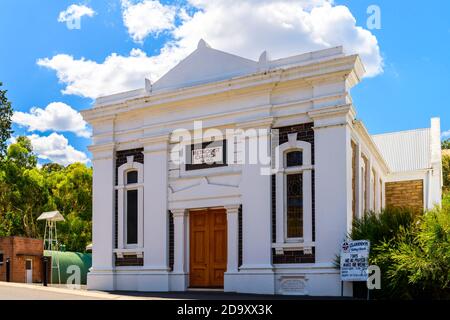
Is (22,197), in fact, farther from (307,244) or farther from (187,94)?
(307,244)

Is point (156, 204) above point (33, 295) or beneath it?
above

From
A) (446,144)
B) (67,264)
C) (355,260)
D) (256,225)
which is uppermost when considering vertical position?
(446,144)

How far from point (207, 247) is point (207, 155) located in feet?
9.04

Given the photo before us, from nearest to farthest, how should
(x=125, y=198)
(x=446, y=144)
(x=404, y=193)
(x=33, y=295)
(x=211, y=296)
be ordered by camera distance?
(x=33, y=295) → (x=211, y=296) → (x=125, y=198) → (x=404, y=193) → (x=446, y=144)

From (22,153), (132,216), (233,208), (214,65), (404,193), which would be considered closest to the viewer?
(233,208)

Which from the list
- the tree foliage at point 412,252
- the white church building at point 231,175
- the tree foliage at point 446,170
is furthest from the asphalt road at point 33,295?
the tree foliage at point 446,170

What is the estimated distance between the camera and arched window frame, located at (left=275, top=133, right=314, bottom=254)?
56.6 feet

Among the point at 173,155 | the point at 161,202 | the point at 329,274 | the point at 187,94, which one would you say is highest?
the point at 187,94

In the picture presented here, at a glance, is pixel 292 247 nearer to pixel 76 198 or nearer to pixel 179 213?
pixel 179 213

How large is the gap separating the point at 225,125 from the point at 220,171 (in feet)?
4.51

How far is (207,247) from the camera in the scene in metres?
19.0

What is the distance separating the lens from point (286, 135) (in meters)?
17.9

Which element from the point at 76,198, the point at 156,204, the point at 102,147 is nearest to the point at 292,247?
the point at 156,204
